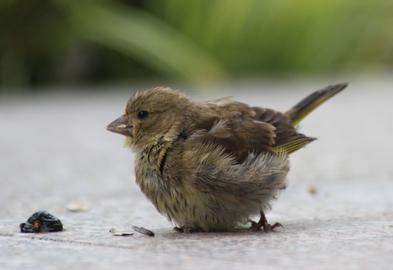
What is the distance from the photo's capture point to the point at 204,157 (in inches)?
150

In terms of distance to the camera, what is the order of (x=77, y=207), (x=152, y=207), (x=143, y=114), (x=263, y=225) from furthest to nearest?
(x=152, y=207)
(x=77, y=207)
(x=143, y=114)
(x=263, y=225)

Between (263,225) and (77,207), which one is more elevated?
(77,207)

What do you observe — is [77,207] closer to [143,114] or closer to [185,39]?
[143,114]

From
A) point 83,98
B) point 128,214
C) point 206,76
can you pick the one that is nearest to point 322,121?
point 206,76

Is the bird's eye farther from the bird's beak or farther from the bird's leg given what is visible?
the bird's leg

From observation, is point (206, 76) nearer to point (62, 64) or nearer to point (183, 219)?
point (62, 64)

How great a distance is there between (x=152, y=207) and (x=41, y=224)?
3.24 ft

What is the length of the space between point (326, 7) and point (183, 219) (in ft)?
29.4

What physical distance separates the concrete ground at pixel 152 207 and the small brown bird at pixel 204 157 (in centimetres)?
12

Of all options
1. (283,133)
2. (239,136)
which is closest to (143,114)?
(239,136)

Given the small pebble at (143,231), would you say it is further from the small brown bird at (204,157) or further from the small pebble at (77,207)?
the small pebble at (77,207)

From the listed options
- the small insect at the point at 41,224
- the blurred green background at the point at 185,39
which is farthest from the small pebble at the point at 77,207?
the blurred green background at the point at 185,39

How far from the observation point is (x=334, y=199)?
15.6 feet

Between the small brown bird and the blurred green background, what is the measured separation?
6.05m
